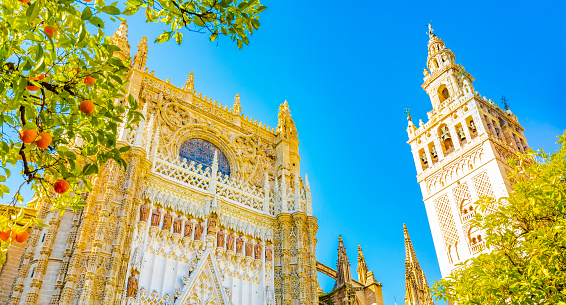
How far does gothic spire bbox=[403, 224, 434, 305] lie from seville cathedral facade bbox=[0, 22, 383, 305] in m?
5.44

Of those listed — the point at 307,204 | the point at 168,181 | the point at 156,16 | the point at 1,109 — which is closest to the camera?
the point at 1,109

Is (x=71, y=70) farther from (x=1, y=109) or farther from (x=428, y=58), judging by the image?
(x=428, y=58)

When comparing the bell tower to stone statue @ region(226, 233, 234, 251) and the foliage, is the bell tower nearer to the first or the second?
the foliage

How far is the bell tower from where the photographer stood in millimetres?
30156

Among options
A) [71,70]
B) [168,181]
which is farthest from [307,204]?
[71,70]

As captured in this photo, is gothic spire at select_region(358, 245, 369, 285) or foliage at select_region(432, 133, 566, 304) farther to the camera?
gothic spire at select_region(358, 245, 369, 285)

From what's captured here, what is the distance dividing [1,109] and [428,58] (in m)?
44.9

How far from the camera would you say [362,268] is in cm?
2820

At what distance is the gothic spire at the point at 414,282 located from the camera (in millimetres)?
26250

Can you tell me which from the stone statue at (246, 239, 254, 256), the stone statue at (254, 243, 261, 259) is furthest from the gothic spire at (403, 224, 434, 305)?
the stone statue at (246, 239, 254, 256)

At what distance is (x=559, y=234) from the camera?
10.4 metres

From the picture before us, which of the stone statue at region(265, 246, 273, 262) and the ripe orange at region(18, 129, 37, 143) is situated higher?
the stone statue at region(265, 246, 273, 262)

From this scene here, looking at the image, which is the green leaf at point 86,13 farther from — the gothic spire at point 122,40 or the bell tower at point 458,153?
the bell tower at point 458,153

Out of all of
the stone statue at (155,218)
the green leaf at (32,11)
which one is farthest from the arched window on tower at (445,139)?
the green leaf at (32,11)
